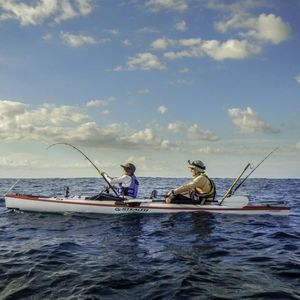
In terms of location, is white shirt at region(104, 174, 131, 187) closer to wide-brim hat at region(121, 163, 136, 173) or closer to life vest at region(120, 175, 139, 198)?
life vest at region(120, 175, 139, 198)

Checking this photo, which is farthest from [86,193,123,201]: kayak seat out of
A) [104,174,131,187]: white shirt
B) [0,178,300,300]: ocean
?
[0,178,300,300]: ocean

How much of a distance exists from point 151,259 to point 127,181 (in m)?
8.78

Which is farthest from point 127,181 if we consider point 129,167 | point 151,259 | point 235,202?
point 151,259

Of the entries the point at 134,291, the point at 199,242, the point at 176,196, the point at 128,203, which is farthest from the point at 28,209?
the point at 134,291

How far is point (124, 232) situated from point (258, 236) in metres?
4.54

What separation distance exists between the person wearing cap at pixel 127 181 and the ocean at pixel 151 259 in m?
2.41

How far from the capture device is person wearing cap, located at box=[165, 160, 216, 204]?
668 inches

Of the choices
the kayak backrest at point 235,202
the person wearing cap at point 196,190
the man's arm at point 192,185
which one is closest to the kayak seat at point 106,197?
the person wearing cap at point 196,190

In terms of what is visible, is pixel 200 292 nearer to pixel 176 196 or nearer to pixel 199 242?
pixel 199 242

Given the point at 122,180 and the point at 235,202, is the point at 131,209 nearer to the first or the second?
the point at 122,180

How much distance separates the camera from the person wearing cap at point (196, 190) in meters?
17.0

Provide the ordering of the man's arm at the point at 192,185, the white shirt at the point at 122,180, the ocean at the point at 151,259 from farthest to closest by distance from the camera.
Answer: the white shirt at the point at 122,180, the man's arm at the point at 192,185, the ocean at the point at 151,259

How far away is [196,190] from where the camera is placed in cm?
1750

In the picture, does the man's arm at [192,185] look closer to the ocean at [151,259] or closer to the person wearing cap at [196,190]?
the person wearing cap at [196,190]
